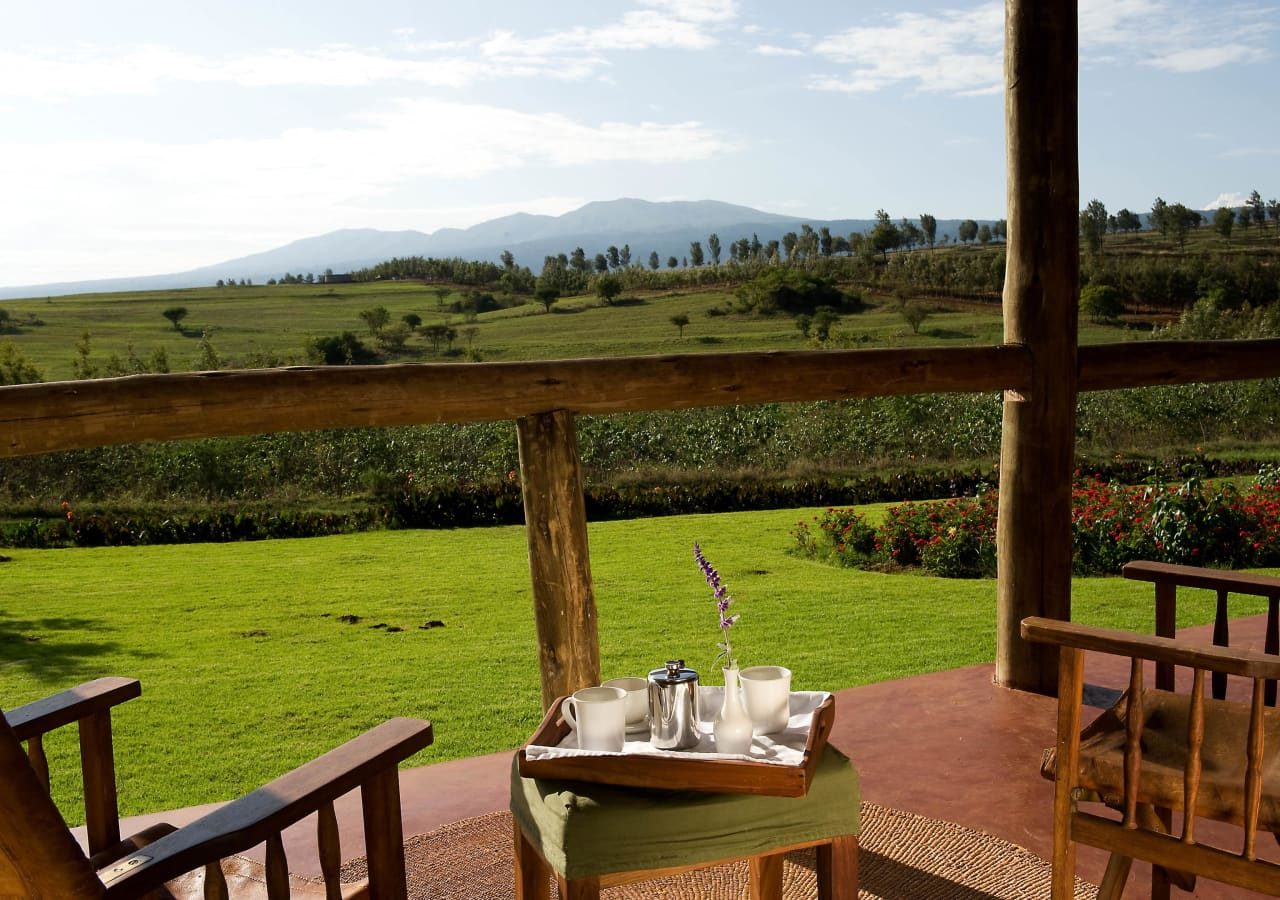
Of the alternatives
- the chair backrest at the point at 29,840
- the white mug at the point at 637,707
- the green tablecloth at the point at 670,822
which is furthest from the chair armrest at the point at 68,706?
the white mug at the point at 637,707

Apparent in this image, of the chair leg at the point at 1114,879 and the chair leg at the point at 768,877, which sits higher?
the chair leg at the point at 768,877

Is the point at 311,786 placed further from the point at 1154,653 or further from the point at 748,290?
the point at 748,290

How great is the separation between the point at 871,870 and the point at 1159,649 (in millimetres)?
1003

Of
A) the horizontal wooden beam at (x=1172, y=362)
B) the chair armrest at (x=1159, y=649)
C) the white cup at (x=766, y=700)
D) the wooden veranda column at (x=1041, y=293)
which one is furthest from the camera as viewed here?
the horizontal wooden beam at (x=1172, y=362)

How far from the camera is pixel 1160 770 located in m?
1.58

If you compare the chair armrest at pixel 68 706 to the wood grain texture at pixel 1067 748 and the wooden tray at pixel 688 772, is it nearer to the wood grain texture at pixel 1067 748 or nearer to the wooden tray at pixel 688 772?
the wooden tray at pixel 688 772

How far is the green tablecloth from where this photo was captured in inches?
57.6

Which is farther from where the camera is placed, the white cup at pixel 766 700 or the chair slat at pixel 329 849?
the white cup at pixel 766 700

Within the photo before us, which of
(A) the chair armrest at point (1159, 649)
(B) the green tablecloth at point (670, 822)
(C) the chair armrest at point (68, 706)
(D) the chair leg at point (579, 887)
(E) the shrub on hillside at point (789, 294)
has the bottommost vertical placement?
(D) the chair leg at point (579, 887)

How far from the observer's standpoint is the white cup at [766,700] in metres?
1.63

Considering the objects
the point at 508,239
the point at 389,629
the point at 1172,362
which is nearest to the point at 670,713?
the point at 1172,362

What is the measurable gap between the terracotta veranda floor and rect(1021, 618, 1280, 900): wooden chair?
2.00 feet

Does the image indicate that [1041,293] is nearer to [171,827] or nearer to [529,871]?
[529,871]

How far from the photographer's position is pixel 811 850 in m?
2.47
